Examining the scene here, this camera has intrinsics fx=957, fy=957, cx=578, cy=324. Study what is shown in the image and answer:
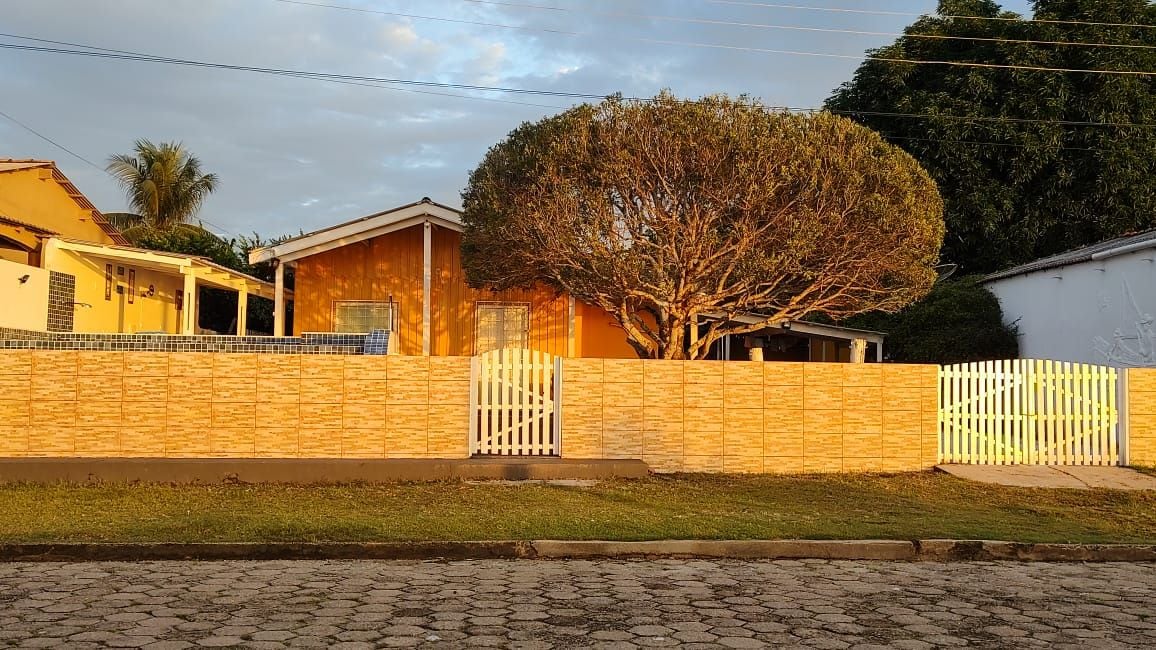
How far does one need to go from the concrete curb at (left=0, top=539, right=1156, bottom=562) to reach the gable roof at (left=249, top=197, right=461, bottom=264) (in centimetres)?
1028

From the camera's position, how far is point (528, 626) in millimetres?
6051

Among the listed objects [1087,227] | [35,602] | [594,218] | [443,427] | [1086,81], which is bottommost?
[35,602]

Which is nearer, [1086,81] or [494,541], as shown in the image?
[494,541]

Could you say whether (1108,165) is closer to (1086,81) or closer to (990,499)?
(1086,81)

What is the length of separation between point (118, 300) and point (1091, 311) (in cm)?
2053

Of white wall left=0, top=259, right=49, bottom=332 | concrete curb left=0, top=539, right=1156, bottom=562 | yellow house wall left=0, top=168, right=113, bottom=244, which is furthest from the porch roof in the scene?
concrete curb left=0, top=539, right=1156, bottom=562

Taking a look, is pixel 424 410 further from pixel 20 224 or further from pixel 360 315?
pixel 20 224

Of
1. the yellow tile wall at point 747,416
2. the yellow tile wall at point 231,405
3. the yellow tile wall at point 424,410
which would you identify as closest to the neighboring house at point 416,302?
the yellow tile wall at point 747,416

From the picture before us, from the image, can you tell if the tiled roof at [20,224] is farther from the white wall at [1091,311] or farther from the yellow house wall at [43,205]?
the white wall at [1091,311]

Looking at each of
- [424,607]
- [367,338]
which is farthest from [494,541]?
[367,338]

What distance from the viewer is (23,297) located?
659 inches

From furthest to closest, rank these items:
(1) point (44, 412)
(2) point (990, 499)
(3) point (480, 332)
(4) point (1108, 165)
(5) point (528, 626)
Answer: (4) point (1108, 165) → (3) point (480, 332) → (1) point (44, 412) → (2) point (990, 499) → (5) point (528, 626)

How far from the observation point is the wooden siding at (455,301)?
64.5ft

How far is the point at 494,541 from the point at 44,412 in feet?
24.3
